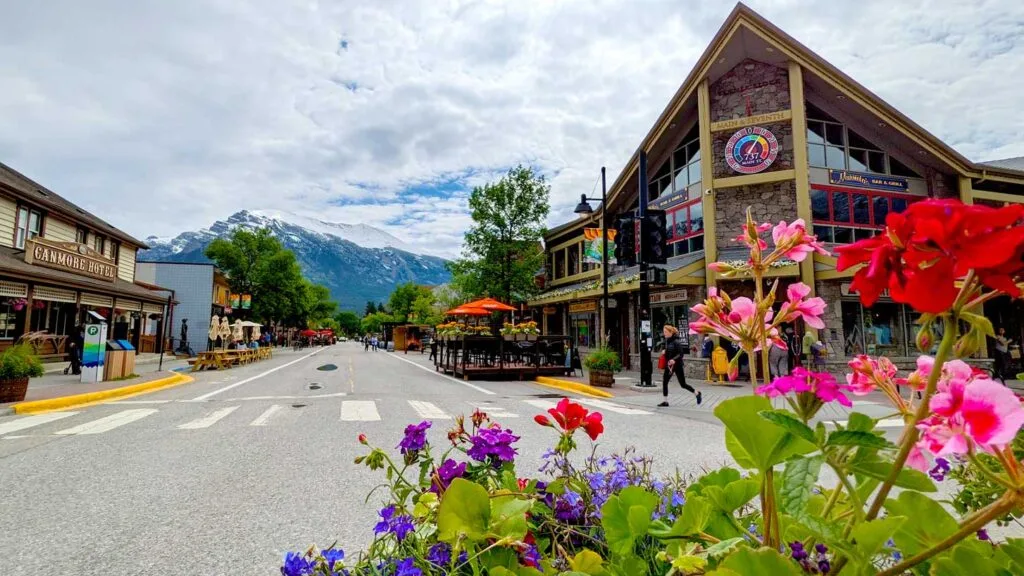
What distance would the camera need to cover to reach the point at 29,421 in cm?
823

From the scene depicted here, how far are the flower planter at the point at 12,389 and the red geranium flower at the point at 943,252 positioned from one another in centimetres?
1354

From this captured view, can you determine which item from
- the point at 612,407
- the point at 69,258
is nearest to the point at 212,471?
the point at 612,407

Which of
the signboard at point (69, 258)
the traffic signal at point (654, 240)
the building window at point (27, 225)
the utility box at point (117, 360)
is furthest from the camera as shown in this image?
the building window at point (27, 225)

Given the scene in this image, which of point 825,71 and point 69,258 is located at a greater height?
point 825,71

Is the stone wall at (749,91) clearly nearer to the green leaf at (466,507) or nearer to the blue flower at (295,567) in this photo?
the green leaf at (466,507)

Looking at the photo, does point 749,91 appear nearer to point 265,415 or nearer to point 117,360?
point 265,415

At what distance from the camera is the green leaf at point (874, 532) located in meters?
0.74

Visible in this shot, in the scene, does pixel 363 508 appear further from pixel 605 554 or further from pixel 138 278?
pixel 138 278

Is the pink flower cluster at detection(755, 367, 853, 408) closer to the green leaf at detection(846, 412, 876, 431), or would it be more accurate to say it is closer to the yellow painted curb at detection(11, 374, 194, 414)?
the green leaf at detection(846, 412, 876, 431)

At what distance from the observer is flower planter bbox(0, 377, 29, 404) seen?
31.2 ft

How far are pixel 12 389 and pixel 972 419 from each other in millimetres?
13715

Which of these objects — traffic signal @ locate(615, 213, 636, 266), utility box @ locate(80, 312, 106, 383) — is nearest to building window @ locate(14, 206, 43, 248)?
utility box @ locate(80, 312, 106, 383)

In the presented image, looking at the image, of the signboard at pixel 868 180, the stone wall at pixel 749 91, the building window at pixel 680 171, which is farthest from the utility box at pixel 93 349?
the signboard at pixel 868 180

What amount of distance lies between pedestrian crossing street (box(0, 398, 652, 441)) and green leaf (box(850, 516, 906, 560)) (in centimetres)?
796
